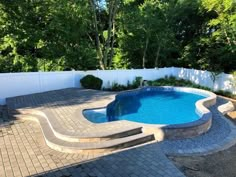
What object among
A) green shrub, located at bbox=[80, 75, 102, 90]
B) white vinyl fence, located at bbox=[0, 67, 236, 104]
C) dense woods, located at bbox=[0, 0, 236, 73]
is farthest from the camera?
dense woods, located at bbox=[0, 0, 236, 73]

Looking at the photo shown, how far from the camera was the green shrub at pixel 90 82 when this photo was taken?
14.2 m

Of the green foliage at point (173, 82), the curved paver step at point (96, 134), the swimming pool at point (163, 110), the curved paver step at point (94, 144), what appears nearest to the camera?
the curved paver step at point (94, 144)

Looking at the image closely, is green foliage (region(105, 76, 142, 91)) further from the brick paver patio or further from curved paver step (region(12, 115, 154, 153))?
the brick paver patio

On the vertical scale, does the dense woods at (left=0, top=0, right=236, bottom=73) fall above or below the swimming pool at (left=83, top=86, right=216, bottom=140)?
above

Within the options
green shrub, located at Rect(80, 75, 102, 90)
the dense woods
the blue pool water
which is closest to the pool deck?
the blue pool water

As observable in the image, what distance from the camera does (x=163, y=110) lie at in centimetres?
1133

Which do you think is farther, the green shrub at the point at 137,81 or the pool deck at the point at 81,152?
the green shrub at the point at 137,81

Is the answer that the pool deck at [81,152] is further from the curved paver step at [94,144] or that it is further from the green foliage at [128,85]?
the green foliage at [128,85]

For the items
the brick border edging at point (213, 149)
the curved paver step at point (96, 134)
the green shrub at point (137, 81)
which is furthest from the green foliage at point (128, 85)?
the brick border edging at point (213, 149)

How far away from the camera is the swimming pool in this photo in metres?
7.70

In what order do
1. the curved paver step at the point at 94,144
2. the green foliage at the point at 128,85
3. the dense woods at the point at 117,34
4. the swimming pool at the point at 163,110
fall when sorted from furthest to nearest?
the green foliage at the point at 128,85, the dense woods at the point at 117,34, the swimming pool at the point at 163,110, the curved paver step at the point at 94,144

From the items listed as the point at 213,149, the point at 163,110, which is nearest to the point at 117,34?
the point at 163,110

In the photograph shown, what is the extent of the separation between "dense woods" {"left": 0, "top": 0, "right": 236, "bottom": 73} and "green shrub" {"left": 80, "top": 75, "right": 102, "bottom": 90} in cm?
367

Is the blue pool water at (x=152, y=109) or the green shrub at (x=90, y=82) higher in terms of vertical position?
the green shrub at (x=90, y=82)
